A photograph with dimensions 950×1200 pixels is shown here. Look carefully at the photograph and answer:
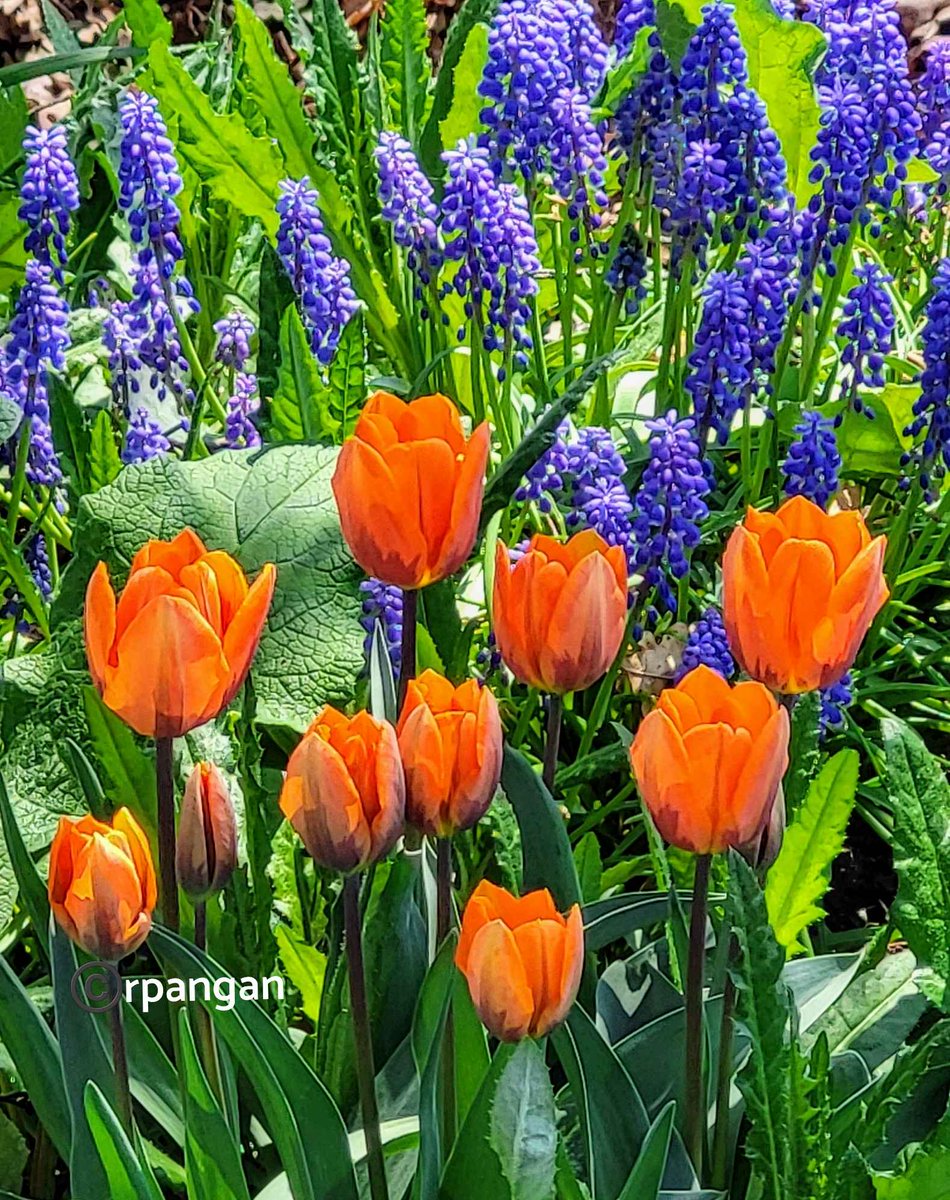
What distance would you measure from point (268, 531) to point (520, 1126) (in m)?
0.77

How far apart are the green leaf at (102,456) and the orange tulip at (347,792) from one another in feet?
2.86

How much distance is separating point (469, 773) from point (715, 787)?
0.13 meters

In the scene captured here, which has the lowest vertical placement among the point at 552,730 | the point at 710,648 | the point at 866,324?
the point at 710,648

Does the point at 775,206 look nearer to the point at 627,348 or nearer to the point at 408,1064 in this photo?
the point at 627,348

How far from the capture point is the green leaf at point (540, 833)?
3.55 feet

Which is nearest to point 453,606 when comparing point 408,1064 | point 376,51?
point 408,1064

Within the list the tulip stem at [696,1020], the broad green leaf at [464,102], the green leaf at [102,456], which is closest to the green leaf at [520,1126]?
the tulip stem at [696,1020]

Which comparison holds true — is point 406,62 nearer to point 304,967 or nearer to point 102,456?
point 102,456

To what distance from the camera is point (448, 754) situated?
0.85 metres

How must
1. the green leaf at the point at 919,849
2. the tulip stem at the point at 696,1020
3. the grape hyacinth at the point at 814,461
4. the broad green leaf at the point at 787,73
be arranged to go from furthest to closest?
1. the broad green leaf at the point at 787,73
2. the grape hyacinth at the point at 814,461
3. the green leaf at the point at 919,849
4. the tulip stem at the point at 696,1020

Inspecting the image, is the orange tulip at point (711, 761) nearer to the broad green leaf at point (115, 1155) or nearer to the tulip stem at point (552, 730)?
the tulip stem at point (552, 730)

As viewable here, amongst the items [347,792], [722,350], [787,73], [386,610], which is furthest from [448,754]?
[787,73]

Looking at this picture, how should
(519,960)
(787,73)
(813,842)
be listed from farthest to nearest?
1. (787,73)
2. (813,842)
3. (519,960)

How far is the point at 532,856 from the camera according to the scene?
43.5 inches
